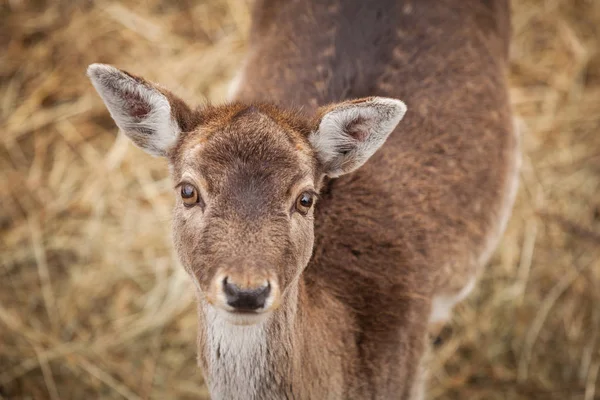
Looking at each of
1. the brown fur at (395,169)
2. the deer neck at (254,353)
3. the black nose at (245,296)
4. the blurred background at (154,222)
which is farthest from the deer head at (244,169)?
the blurred background at (154,222)

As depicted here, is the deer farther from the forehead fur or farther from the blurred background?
the blurred background

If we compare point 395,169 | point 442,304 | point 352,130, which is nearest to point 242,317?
point 352,130

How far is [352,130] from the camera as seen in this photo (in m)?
3.36

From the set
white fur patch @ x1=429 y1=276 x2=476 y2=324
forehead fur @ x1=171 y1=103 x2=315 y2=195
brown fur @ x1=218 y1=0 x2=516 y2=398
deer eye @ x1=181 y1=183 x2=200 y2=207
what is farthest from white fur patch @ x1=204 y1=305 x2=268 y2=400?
white fur patch @ x1=429 y1=276 x2=476 y2=324

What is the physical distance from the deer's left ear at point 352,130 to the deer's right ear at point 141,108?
0.66 m

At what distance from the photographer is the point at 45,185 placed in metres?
6.30

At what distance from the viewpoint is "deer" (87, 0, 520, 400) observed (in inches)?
117

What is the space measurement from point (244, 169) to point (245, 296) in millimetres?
570

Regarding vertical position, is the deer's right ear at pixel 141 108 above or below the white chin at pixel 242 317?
above

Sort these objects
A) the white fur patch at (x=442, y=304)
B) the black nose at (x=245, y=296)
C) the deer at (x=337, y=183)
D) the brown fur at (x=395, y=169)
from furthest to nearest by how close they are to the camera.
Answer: the white fur patch at (x=442, y=304) < the brown fur at (x=395, y=169) < the deer at (x=337, y=183) < the black nose at (x=245, y=296)

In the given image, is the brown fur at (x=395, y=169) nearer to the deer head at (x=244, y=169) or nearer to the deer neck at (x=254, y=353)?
the deer neck at (x=254, y=353)

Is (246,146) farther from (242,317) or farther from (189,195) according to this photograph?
(242,317)

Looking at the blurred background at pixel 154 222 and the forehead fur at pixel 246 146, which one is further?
the blurred background at pixel 154 222

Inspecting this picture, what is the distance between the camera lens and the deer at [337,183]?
2.98m
